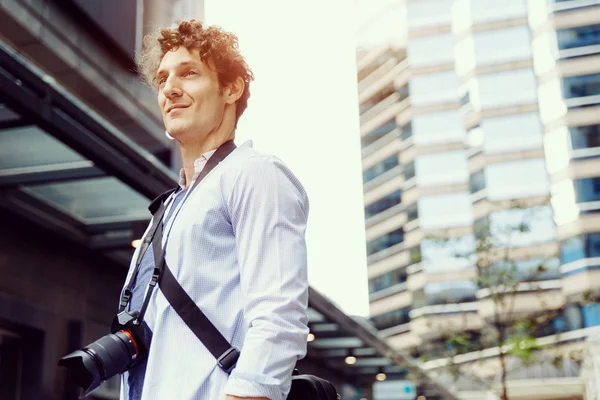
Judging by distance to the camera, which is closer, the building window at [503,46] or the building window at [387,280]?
the building window at [503,46]

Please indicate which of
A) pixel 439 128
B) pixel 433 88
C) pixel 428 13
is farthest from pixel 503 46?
pixel 439 128

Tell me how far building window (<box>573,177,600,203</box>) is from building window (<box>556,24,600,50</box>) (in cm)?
1117

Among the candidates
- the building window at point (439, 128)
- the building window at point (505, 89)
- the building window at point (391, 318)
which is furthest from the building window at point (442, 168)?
the building window at point (391, 318)

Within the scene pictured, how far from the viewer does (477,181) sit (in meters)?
73.8

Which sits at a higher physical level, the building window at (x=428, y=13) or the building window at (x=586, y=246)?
the building window at (x=428, y=13)

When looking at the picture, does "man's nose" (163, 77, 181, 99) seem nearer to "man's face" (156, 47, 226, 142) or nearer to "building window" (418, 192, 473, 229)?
"man's face" (156, 47, 226, 142)

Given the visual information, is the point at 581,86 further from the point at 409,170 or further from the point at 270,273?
the point at 270,273

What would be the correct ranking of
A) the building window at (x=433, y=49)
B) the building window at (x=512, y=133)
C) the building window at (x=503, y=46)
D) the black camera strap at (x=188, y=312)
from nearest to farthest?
the black camera strap at (x=188, y=312), the building window at (x=512, y=133), the building window at (x=503, y=46), the building window at (x=433, y=49)

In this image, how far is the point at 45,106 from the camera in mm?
6363

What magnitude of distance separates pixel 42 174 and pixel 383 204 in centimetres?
7791

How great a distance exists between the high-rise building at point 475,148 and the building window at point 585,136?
0.34 feet

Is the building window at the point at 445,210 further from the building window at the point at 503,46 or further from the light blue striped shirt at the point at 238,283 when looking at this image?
the light blue striped shirt at the point at 238,283

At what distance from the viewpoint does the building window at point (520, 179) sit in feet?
226

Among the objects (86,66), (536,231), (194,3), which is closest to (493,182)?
(536,231)
